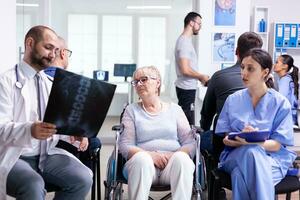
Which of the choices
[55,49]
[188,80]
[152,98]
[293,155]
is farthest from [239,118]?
[188,80]

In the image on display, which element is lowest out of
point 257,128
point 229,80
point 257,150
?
point 257,150

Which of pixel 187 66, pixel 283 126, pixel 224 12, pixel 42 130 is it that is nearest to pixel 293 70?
pixel 224 12

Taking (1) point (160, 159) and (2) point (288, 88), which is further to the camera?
(2) point (288, 88)

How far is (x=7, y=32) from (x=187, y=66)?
169 cm

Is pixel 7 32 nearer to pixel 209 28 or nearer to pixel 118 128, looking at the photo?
pixel 118 128

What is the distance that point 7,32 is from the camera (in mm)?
2895

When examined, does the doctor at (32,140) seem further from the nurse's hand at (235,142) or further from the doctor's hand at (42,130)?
the nurse's hand at (235,142)

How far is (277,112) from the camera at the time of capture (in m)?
2.36

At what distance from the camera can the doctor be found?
1.88 m

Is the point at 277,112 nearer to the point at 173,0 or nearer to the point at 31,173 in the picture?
the point at 31,173

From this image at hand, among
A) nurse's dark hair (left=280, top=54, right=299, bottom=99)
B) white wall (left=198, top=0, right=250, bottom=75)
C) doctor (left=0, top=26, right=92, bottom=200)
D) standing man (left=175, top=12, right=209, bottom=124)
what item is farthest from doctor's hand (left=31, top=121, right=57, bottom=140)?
nurse's dark hair (left=280, top=54, right=299, bottom=99)

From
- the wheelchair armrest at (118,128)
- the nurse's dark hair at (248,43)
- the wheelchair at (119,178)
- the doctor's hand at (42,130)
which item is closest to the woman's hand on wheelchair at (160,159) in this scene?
the wheelchair at (119,178)

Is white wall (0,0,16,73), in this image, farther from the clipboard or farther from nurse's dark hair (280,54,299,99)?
nurse's dark hair (280,54,299,99)

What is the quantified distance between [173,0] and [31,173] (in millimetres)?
3677
